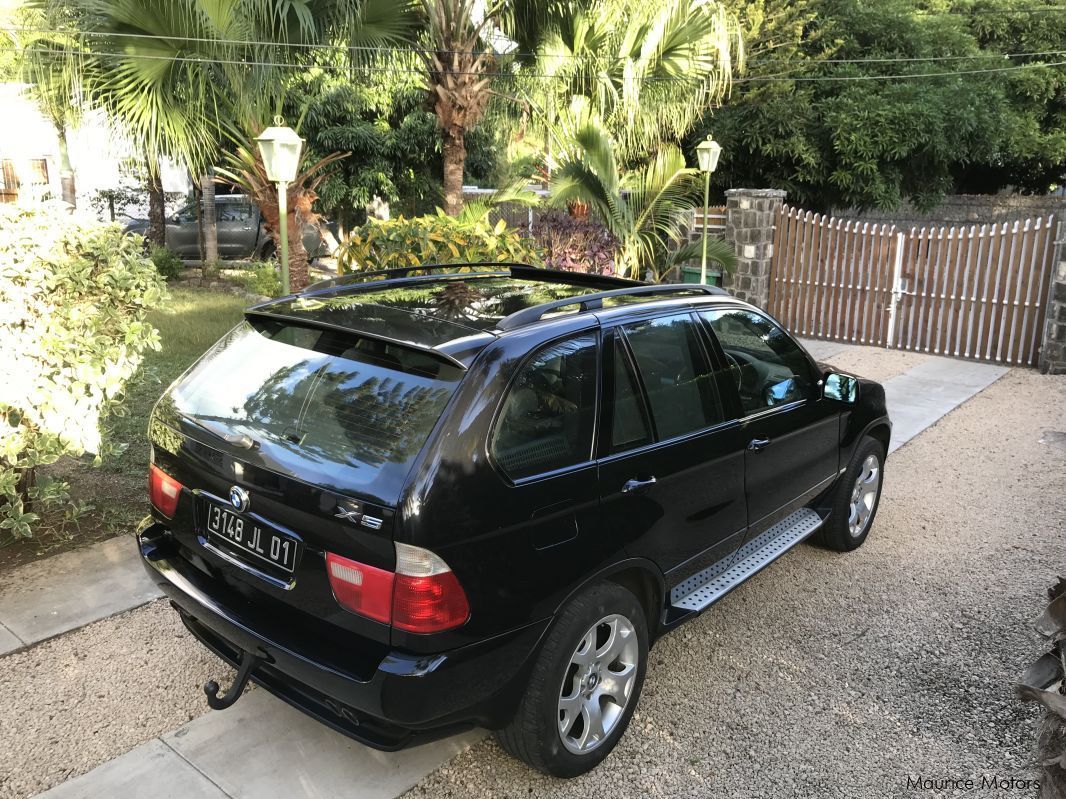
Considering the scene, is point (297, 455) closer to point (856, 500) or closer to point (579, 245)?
point (856, 500)

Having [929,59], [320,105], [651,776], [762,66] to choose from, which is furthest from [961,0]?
[651,776]

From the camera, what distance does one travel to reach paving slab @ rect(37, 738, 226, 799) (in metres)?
2.94

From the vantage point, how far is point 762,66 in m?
16.5

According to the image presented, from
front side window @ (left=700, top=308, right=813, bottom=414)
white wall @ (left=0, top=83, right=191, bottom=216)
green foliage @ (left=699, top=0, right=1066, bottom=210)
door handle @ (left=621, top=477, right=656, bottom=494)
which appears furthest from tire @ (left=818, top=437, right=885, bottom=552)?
white wall @ (left=0, top=83, right=191, bottom=216)

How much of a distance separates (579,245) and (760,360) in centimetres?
776

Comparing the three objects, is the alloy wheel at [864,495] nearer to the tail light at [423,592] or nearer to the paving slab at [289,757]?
the paving slab at [289,757]

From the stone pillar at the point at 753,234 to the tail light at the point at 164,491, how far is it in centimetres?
1070

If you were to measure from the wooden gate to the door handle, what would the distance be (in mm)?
9492

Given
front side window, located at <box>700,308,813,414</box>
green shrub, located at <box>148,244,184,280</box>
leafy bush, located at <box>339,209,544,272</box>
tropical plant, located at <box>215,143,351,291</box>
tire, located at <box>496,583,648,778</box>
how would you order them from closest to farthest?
1. tire, located at <box>496,583,648,778</box>
2. front side window, located at <box>700,308,813,414</box>
3. leafy bush, located at <box>339,209,544,272</box>
4. tropical plant, located at <box>215,143,351,291</box>
5. green shrub, located at <box>148,244,184,280</box>

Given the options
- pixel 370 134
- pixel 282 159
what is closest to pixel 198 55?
pixel 282 159

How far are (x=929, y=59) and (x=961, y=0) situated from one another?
506 cm

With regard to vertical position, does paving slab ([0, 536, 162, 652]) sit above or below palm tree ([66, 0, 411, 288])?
below

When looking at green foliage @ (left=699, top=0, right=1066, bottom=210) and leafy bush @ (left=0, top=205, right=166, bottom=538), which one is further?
green foliage @ (left=699, top=0, right=1066, bottom=210)

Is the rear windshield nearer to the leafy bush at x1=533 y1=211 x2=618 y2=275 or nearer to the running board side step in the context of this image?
the running board side step
